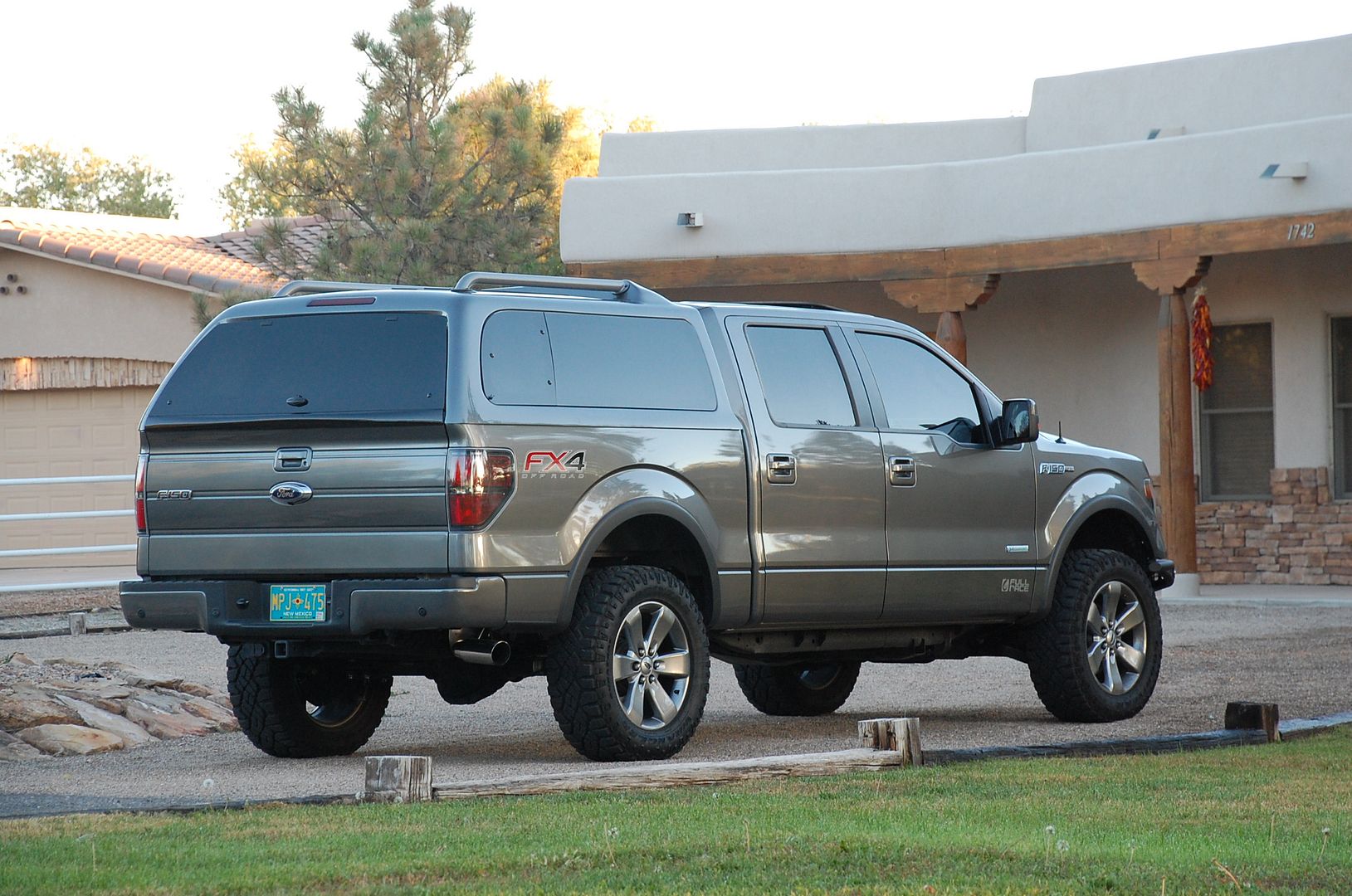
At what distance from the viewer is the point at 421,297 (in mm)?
7871

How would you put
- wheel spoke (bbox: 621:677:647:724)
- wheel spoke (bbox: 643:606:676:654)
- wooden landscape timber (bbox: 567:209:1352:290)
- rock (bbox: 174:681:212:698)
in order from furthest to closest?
wooden landscape timber (bbox: 567:209:1352:290) < rock (bbox: 174:681:212:698) < wheel spoke (bbox: 643:606:676:654) < wheel spoke (bbox: 621:677:647:724)

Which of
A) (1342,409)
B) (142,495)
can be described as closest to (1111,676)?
(142,495)

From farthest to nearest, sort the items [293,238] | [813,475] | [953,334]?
[293,238]
[953,334]
[813,475]

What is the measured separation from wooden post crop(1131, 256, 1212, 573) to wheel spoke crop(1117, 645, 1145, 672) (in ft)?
26.5

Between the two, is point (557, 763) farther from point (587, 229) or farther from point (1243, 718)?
point (587, 229)

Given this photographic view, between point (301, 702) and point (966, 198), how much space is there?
1222 centimetres

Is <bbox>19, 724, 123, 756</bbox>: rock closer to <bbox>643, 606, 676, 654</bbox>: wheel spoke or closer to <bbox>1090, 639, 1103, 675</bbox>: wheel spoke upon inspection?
<bbox>643, 606, 676, 654</bbox>: wheel spoke

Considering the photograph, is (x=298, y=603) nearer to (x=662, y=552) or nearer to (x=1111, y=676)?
(x=662, y=552)

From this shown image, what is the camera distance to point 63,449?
26.0 m

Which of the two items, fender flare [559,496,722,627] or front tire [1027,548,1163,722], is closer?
fender flare [559,496,722,627]

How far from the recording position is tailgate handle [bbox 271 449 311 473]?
774 cm

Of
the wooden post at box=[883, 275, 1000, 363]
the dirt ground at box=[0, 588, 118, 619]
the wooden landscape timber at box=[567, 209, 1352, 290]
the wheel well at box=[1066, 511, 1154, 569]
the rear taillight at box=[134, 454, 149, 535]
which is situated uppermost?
the wooden landscape timber at box=[567, 209, 1352, 290]

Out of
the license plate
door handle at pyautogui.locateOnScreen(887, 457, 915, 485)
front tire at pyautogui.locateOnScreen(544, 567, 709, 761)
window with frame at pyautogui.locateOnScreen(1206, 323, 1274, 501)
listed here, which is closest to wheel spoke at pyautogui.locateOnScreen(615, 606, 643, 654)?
front tire at pyautogui.locateOnScreen(544, 567, 709, 761)

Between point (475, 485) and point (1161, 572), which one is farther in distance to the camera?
point (1161, 572)
